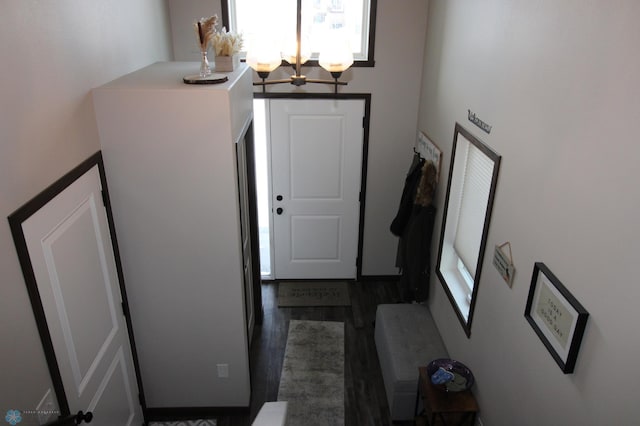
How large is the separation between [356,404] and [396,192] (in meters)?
2.09

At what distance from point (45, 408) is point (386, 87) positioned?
11.8ft

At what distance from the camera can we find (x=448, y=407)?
2.94 m

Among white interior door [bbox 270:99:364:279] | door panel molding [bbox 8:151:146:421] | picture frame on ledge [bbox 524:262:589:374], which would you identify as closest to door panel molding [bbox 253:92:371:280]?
white interior door [bbox 270:99:364:279]

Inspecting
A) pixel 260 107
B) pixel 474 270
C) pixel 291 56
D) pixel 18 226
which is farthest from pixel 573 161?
pixel 260 107

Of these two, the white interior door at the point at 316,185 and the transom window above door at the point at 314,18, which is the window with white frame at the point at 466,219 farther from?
the transom window above door at the point at 314,18

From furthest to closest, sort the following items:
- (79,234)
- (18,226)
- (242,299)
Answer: (242,299), (79,234), (18,226)

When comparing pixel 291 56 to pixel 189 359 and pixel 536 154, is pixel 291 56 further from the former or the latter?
pixel 189 359

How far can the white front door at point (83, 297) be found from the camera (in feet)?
6.99

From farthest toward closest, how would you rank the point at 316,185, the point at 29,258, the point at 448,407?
the point at 316,185
the point at 448,407
the point at 29,258

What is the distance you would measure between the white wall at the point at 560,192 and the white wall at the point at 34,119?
2211 millimetres

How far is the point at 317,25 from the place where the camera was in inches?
173

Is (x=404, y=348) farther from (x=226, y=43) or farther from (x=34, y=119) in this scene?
(x=34, y=119)

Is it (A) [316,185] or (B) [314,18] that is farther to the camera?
(A) [316,185]

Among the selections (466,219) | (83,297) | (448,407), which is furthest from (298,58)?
(448,407)
